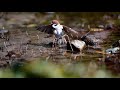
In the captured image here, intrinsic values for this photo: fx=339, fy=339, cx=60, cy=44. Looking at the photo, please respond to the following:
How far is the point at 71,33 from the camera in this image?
2.85m

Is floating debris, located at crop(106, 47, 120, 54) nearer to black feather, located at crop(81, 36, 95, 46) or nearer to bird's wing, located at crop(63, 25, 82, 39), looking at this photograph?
black feather, located at crop(81, 36, 95, 46)

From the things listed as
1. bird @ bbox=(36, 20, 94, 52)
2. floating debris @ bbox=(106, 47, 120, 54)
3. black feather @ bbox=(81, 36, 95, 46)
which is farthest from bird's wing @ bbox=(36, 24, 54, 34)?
floating debris @ bbox=(106, 47, 120, 54)

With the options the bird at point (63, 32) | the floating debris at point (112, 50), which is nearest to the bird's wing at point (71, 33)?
the bird at point (63, 32)

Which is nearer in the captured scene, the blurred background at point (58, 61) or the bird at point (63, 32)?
the blurred background at point (58, 61)

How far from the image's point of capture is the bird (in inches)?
111

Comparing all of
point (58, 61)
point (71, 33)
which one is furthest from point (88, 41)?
point (58, 61)

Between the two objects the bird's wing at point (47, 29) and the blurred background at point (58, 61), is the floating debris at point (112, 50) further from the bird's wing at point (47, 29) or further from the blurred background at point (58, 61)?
the bird's wing at point (47, 29)

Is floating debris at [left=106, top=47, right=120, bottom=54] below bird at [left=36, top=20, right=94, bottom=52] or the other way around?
below

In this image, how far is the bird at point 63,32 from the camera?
9.24 feet

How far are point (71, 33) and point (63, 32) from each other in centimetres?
7

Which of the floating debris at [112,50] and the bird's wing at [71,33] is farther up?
the bird's wing at [71,33]

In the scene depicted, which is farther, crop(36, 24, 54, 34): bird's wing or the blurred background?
crop(36, 24, 54, 34): bird's wing

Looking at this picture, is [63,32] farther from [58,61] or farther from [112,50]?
[112,50]
